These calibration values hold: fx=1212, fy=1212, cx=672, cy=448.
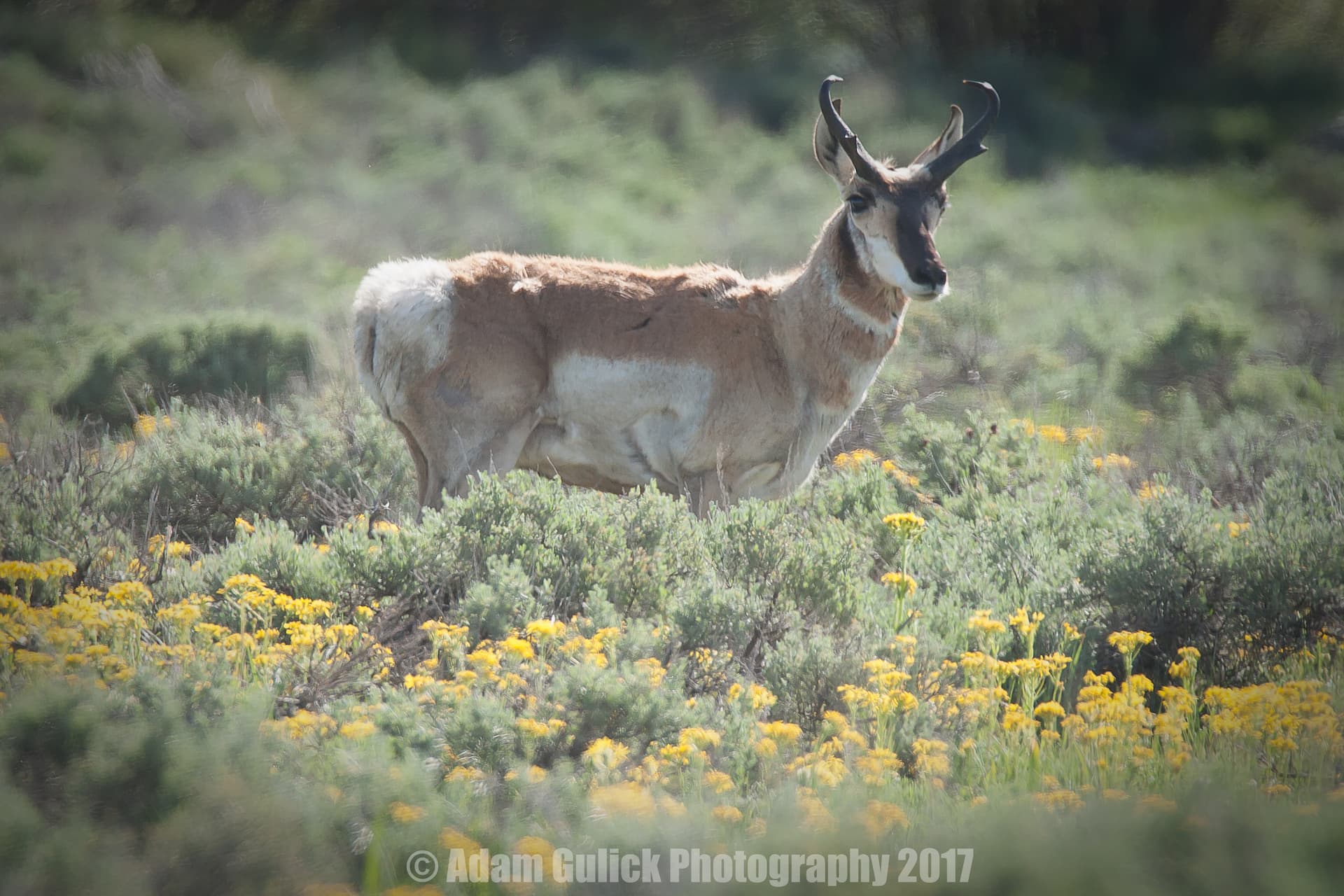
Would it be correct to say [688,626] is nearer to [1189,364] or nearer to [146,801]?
[146,801]

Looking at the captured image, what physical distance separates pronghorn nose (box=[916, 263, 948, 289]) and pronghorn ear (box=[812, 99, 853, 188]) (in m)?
0.90

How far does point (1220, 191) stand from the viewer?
16078 millimetres

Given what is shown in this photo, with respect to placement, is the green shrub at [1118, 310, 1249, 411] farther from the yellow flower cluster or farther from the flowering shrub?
the yellow flower cluster

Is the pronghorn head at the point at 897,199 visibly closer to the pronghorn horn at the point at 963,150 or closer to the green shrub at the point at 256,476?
the pronghorn horn at the point at 963,150

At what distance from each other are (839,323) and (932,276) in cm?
79

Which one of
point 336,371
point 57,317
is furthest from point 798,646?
point 57,317

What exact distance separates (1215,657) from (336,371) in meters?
7.85

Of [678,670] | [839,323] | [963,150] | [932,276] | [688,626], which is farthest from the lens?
[839,323]

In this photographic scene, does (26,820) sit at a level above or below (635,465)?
above

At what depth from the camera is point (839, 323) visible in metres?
6.70

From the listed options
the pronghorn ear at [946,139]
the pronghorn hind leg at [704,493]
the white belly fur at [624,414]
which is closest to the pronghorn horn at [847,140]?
the pronghorn ear at [946,139]

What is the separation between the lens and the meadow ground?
2.79 m

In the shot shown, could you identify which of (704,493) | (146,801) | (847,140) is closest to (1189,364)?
(847,140)

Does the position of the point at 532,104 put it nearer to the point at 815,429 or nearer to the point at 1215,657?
the point at 815,429
